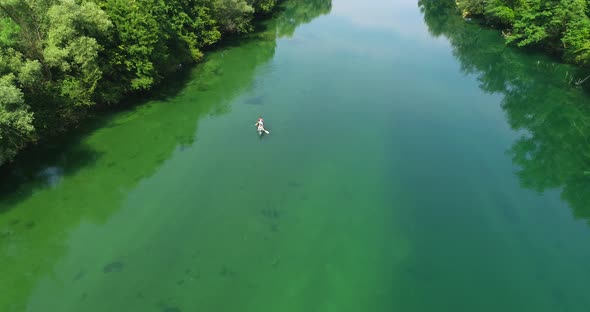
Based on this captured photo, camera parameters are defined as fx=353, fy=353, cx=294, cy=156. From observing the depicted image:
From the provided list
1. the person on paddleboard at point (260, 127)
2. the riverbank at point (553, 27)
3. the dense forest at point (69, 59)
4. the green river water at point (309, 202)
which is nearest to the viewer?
the green river water at point (309, 202)

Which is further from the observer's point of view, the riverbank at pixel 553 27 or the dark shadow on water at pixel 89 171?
the riverbank at pixel 553 27

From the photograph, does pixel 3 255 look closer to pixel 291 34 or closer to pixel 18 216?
pixel 18 216

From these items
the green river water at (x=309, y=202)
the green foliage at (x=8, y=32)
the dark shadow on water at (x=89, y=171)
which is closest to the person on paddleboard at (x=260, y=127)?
the green river water at (x=309, y=202)

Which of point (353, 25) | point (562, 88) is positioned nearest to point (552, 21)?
point (562, 88)

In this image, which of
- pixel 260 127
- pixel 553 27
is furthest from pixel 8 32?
pixel 553 27

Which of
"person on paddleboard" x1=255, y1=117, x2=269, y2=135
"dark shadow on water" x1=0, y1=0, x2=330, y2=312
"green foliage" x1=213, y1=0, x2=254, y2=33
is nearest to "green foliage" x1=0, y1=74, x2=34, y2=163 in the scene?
"dark shadow on water" x1=0, y1=0, x2=330, y2=312

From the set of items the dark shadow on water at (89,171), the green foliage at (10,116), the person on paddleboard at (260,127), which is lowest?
the dark shadow on water at (89,171)

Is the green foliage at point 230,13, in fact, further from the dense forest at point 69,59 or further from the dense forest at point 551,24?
the dense forest at point 551,24
